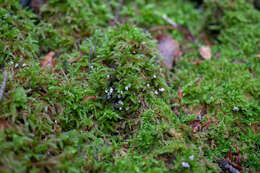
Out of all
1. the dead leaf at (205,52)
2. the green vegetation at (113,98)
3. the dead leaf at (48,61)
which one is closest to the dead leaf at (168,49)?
the green vegetation at (113,98)

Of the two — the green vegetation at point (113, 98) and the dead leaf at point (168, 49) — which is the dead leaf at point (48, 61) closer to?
the green vegetation at point (113, 98)

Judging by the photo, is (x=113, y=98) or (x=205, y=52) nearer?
(x=113, y=98)

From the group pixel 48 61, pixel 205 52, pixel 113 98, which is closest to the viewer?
pixel 113 98

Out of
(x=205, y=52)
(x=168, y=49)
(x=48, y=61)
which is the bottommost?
(x=205, y=52)

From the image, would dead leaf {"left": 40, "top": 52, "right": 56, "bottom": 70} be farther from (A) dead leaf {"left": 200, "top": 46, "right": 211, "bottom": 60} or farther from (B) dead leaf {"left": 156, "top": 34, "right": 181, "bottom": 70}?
(A) dead leaf {"left": 200, "top": 46, "right": 211, "bottom": 60}

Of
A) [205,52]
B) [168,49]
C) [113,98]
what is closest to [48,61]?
[113,98]

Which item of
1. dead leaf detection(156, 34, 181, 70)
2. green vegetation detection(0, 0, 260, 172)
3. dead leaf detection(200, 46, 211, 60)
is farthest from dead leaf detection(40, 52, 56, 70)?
dead leaf detection(200, 46, 211, 60)

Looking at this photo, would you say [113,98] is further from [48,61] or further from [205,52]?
[205,52]
